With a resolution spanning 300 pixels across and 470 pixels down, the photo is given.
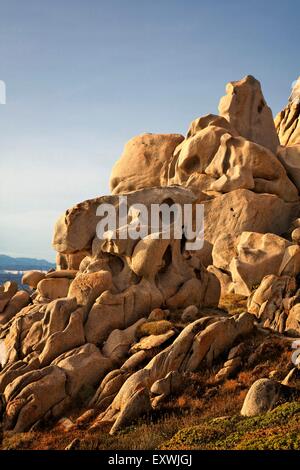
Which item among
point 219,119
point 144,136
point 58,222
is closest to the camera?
point 58,222

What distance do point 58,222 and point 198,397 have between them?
908 inches

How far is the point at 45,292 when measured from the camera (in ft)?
126

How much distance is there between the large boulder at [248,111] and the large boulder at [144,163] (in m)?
6.78

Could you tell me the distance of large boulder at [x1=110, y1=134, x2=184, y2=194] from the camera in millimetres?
62969

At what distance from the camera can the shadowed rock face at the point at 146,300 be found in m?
24.3

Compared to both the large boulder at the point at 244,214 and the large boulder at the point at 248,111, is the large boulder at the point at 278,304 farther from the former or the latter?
the large boulder at the point at 248,111

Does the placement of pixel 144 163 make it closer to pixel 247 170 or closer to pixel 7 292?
pixel 247 170

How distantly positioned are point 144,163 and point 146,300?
117ft

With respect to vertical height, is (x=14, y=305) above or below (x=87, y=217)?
below

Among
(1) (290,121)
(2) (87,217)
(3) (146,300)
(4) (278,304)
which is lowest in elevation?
(4) (278,304)

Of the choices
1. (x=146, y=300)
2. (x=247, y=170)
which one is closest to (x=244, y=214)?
(x=247, y=170)

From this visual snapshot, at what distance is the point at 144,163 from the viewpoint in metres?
64.2
